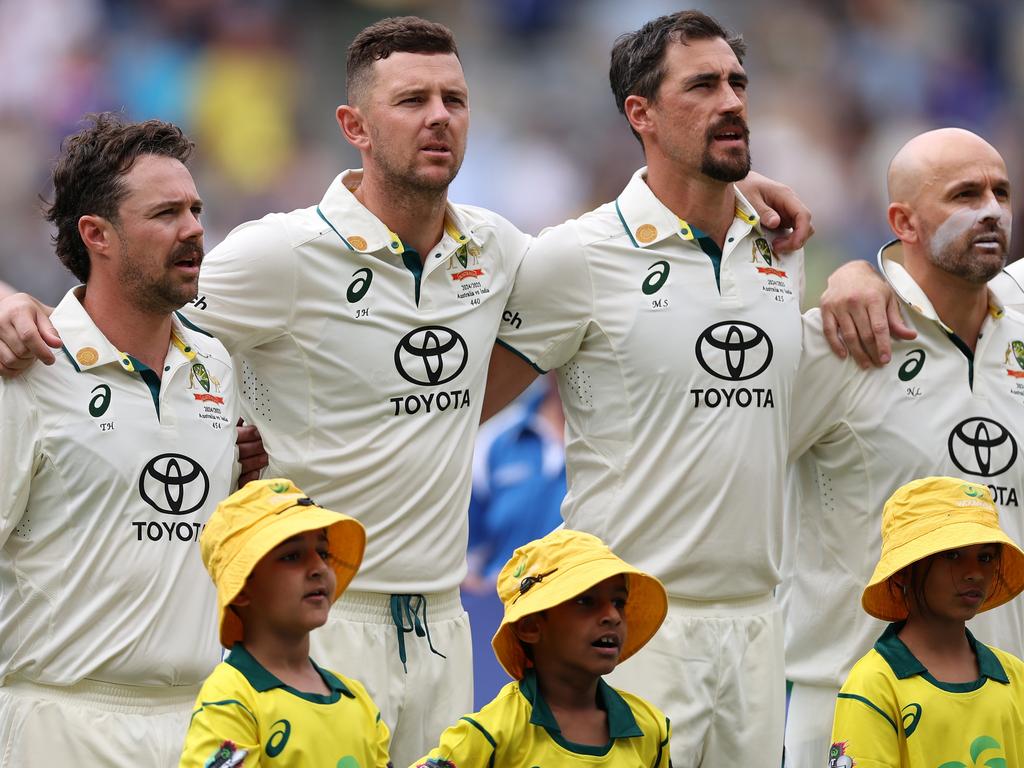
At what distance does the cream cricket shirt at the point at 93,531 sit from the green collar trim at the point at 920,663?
1930 millimetres

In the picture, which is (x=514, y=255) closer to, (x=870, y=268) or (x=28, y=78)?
(x=870, y=268)

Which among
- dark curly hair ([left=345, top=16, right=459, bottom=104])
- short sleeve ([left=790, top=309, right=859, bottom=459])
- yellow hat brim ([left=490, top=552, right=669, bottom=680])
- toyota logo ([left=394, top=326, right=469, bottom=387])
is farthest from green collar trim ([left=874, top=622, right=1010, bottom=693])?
dark curly hair ([left=345, top=16, right=459, bottom=104])

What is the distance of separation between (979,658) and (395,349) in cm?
194

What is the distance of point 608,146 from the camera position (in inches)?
487

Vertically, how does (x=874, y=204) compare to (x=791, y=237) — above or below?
above

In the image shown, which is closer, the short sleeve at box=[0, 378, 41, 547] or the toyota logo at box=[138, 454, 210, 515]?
the short sleeve at box=[0, 378, 41, 547]

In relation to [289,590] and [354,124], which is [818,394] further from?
[289,590]

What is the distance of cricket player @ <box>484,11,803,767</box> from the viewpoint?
533 cm

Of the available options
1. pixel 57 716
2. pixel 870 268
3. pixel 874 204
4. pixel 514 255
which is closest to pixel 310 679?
pixel 57 716

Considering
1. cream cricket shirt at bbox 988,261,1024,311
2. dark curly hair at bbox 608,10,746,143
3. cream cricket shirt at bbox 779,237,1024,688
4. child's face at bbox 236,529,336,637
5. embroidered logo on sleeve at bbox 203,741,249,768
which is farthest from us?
cream cricket shirt at bbox 988,261,1024,311

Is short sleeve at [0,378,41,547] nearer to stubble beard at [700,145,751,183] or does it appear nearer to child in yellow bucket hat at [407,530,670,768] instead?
child in yellow bucket hat at [407,530,670,768]

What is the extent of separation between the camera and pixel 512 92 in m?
12.8

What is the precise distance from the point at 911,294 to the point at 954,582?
4.43 feet

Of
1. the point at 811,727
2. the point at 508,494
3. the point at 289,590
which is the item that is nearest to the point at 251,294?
the point at 289,590
